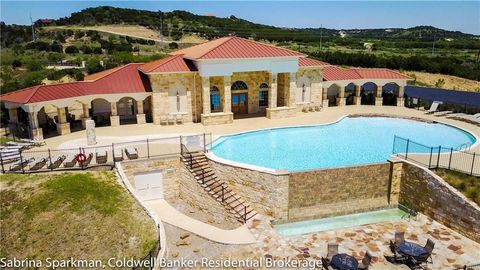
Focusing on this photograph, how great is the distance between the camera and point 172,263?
48.6 ft

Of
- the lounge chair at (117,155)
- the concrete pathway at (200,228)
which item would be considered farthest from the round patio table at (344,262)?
the lounge chair at (117,155)

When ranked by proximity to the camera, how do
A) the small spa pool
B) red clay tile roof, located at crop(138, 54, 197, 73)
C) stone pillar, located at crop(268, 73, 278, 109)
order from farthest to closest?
stone pillar, located at crop(268, 73, 278, 109), red clay tile roof, located at crop(138, 54, 197, 73), the small spa pool

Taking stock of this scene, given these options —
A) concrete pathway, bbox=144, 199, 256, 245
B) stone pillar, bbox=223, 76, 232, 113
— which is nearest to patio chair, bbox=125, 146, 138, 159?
concrete pathway, bbox=144, 199, 256, 245

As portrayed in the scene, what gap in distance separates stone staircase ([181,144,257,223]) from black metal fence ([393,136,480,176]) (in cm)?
908

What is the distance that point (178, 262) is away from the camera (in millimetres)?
14922

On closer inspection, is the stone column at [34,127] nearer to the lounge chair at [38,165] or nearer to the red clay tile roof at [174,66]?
the lounge chair at [38,165]

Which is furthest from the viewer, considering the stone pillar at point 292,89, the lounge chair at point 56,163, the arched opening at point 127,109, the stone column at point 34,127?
the stone pillar at point 292,89

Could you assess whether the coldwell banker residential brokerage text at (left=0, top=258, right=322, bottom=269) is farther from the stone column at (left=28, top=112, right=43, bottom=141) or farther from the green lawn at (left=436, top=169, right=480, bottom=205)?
the stone column at (left=28, top=112, right=43, bottom=141)

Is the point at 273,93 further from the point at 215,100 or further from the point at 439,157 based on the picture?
the point at 439,157

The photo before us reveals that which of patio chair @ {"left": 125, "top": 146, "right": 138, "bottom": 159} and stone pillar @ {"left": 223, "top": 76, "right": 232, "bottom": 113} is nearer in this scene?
patio chair @ {"left": 125, "top": 146, "right": 138, "bottom": 159}

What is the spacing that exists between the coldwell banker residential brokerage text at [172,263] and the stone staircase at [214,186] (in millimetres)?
3573

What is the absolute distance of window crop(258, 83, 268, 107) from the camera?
3250cm

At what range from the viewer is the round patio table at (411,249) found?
48.0 feet

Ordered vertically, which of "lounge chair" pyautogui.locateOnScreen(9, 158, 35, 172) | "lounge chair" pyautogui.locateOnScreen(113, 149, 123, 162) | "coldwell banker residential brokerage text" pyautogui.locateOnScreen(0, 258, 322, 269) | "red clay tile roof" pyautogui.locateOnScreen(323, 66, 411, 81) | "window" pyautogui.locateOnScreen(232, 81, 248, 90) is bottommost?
"coldwell banker residential brokerage text" pyautogui.locateOnScreen(0, 258, 322, 269)
